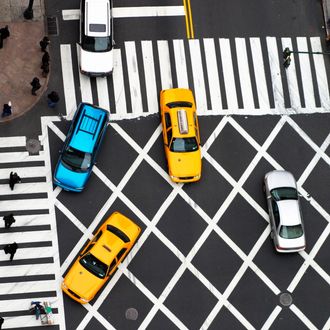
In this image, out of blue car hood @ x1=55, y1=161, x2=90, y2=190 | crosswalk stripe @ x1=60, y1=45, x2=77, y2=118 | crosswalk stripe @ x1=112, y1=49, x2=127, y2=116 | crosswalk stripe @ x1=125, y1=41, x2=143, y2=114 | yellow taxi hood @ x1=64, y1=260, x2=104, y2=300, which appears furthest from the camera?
crosswalk stripe @ x1=125, y1=41, x2=143, y2=114

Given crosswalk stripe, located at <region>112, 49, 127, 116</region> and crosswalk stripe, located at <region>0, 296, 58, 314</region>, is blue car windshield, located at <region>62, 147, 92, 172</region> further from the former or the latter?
crosswalk stripe, located at <region>0, 296, 58, 314</region>

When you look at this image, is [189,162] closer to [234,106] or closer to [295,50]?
[234,106]

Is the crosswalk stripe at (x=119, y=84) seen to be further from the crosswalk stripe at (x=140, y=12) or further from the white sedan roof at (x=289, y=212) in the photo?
the white sedan roof at (x=289, y=212)

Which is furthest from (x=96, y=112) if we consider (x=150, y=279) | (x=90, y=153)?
(x=150, y=279)

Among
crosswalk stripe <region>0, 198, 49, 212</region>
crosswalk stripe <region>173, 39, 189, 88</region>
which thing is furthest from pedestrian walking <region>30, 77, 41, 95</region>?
crosswalk stripe <region>173, 39, 189, 88</region>

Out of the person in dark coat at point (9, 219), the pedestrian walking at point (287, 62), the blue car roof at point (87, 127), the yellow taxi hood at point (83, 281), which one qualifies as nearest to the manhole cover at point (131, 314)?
the yellow taxi hood at point (83, 281)

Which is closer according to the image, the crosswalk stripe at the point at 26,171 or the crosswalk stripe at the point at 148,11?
the crosswalk stripe at the point at 26,171

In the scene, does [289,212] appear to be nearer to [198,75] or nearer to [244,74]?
[244,74]
